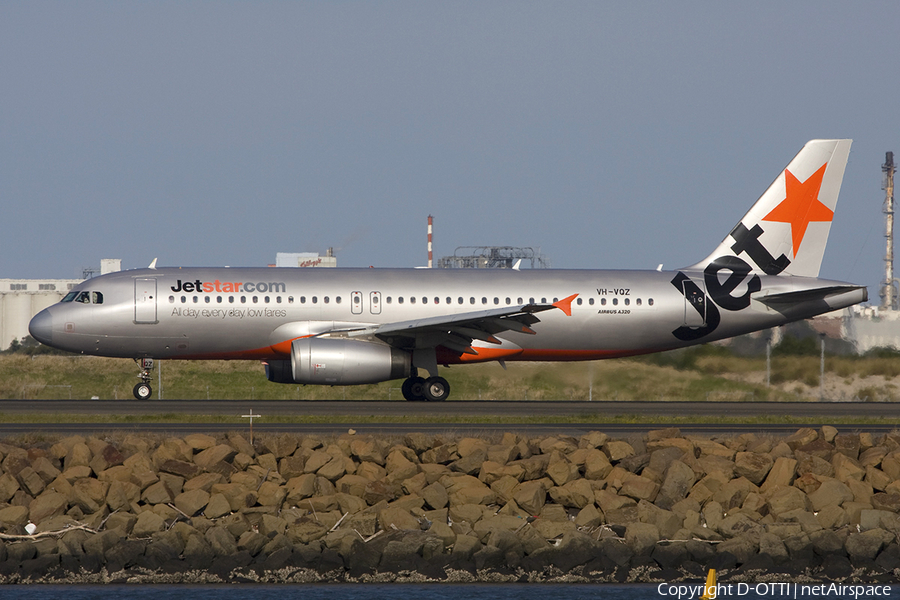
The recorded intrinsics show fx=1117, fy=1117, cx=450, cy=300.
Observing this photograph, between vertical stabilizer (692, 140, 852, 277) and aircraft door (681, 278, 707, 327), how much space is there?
6.43 feet

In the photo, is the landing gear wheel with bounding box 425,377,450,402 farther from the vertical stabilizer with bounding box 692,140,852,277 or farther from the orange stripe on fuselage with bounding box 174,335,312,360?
the vertical stabilizer with bounding box 692,140,852,277

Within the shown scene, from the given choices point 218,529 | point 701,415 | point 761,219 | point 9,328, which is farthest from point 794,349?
point 9,328

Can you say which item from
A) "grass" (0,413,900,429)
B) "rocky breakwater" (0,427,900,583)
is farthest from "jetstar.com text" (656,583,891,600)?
"grass" (0,413,900,429)

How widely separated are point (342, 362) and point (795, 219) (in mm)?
15736

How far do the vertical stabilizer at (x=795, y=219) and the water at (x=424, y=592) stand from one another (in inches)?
815

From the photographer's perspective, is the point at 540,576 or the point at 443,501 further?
the point at 443,501

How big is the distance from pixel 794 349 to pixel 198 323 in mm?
18632

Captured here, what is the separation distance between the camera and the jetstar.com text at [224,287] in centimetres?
3070

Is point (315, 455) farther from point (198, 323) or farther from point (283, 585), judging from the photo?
point (198, 323)

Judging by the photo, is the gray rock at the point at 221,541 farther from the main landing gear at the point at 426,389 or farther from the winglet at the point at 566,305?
the winglet at the point at 566,305

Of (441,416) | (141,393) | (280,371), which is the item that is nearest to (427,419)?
(441,416)

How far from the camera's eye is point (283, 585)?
15234 mm

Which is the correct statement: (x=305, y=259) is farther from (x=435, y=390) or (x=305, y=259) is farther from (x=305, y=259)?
(x=435, y=390)

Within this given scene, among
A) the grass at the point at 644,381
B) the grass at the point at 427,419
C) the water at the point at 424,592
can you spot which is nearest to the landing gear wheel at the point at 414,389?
the grass at the point at 644,381
